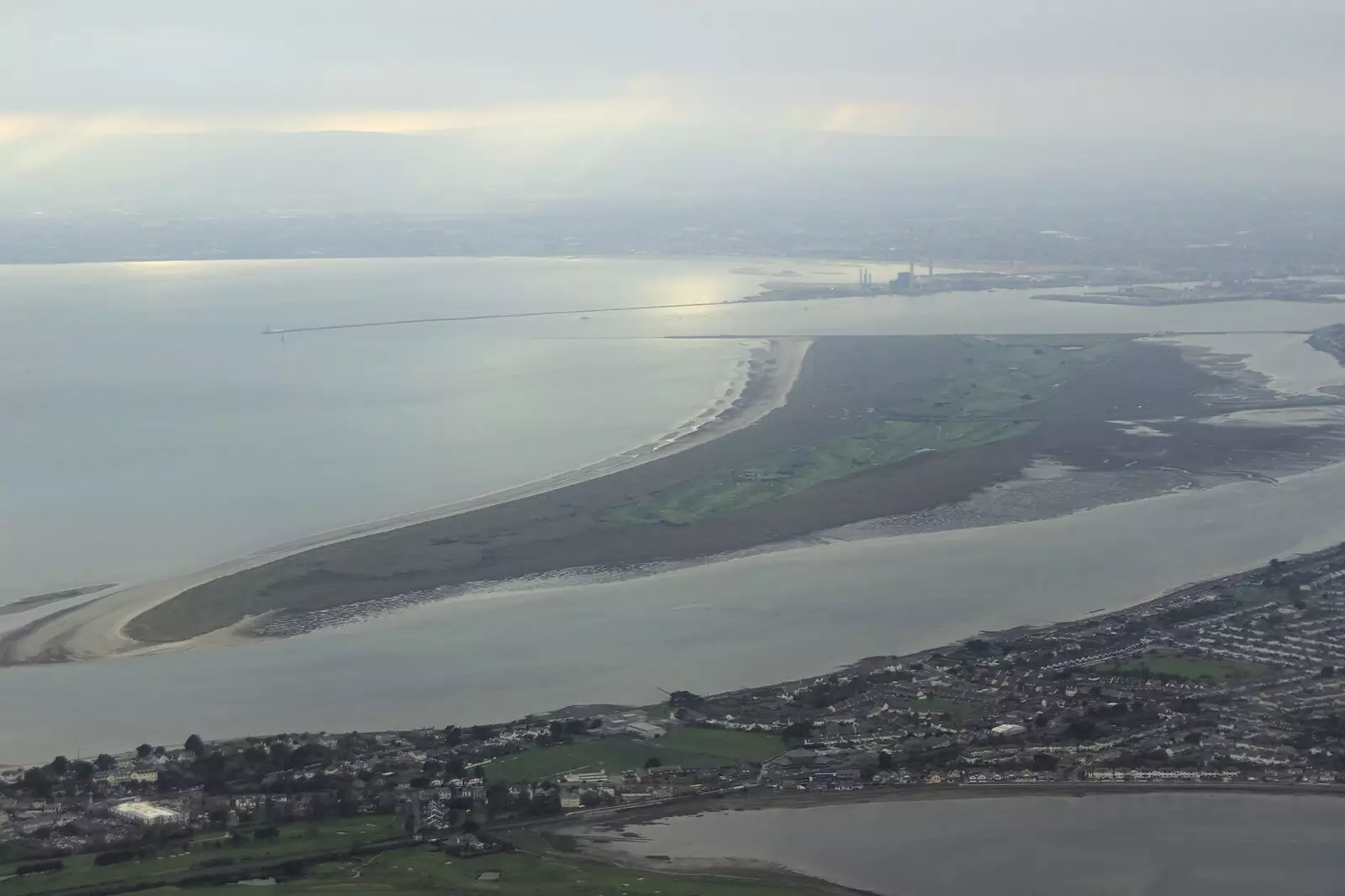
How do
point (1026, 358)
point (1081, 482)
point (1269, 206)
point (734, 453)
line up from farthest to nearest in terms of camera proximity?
point (1269, 206) < point (1026, 358) < point (734, 453) < point (1081, 482)

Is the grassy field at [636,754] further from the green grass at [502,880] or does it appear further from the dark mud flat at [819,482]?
the dark mud flat at [819,482]

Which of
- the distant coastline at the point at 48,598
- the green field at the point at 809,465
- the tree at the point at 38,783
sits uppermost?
the green field at the point at 809,465

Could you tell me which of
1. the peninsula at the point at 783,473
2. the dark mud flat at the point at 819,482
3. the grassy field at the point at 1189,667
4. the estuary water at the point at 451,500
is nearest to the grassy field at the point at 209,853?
the estuary water at the point at 451,500

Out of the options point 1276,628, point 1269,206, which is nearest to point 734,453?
point 1276,628

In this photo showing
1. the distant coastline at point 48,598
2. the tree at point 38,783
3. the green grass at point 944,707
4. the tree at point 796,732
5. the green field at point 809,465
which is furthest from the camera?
the green field at point 809,465

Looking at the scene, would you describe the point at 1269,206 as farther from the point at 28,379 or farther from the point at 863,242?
the point at 28,379

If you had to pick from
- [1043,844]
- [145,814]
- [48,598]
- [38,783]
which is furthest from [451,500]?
[1043,844]

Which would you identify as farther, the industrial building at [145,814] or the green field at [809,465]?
the green field at [809,465]
